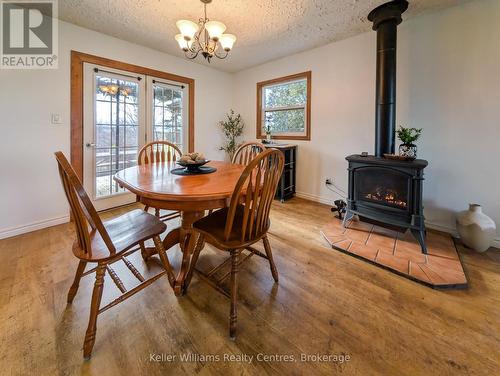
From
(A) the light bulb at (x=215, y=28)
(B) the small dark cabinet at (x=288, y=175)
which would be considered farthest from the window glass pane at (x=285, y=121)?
(A) the light bulb at (x=215, y=28)

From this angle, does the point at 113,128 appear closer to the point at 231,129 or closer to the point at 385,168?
the point at 231,129

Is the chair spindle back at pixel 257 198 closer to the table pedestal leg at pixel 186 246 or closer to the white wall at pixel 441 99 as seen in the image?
the table pedestal leg at pixel 186 246

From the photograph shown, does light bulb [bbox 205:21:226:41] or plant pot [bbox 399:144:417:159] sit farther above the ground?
light bulb [bbox 205:21:226:41]

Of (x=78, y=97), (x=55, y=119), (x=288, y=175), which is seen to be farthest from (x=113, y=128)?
(x=288, y=175)

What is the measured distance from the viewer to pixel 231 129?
4617 mm

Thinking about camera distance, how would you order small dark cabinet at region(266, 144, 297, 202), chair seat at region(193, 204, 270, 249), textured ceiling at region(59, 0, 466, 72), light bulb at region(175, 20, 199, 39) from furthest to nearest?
small dark cabinet at region(266, 144, 297, 202)
textured ceiling at region(59, 0, 466, 72)
light bulb at region(175, 20, 199, 39)
chair seat at region(193, 204, 270, 249)

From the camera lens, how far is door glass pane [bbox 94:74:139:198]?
3023 mm

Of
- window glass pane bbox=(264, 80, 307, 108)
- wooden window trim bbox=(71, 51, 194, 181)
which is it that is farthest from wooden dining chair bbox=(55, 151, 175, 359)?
window glass pane bbox=(264, 80, 307, 108)

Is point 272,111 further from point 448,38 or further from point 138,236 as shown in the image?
point 138,236

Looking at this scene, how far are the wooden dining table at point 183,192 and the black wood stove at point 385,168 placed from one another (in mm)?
1358

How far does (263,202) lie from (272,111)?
126 inches

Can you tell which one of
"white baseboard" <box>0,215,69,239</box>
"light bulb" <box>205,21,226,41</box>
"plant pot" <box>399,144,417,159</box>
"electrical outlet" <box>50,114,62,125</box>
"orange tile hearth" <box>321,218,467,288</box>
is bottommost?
"orange tile hearth" <box>321,218,467,288</box>

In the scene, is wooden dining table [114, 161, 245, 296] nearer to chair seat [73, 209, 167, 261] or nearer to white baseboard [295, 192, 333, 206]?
chair seat [73, 209, 167, 261]

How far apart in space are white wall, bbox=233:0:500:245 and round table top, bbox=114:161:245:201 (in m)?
2.12
